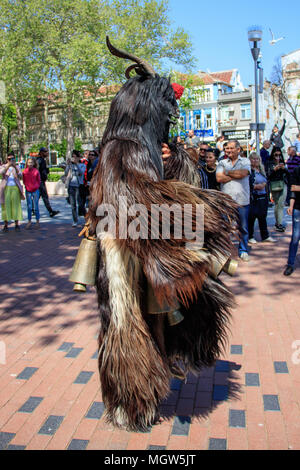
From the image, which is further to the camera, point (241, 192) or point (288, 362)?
point (241, 192)

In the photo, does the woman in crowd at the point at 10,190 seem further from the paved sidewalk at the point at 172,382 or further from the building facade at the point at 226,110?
the building facade at the point at 226,110

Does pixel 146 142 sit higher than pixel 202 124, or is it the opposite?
pixel 202 124

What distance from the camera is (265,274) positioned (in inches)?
250

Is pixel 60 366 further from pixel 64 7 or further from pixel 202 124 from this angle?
pixel 202 124

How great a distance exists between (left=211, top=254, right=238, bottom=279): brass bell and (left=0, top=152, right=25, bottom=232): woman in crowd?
28.4ft

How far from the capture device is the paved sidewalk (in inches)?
107

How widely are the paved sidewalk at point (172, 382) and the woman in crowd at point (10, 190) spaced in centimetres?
476

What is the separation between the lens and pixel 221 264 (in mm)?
2422

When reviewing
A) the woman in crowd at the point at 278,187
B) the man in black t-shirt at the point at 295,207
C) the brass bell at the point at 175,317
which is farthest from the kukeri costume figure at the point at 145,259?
the woman in crowd at the point at 278,187

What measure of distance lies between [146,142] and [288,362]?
231 cm

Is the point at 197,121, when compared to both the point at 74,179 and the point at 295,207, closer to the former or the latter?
the point at 74,179

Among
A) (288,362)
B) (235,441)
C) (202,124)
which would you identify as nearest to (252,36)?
(288,362)
